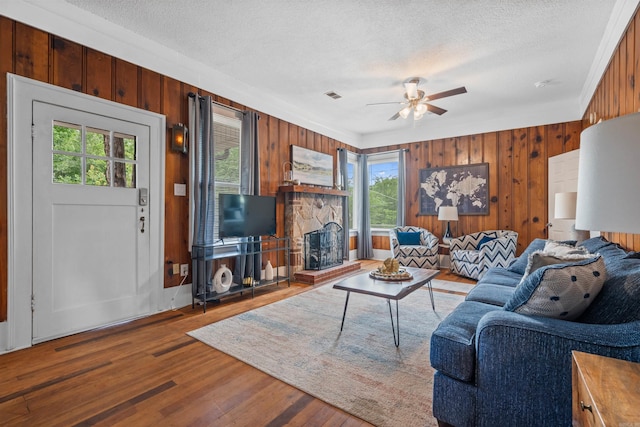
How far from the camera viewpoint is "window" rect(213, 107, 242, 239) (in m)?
3.84

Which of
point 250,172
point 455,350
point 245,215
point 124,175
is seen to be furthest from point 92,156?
point 455,350

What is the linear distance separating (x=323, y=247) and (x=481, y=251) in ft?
8.06

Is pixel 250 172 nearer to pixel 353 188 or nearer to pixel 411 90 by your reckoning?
pixel 411 90

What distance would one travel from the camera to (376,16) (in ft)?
8.59

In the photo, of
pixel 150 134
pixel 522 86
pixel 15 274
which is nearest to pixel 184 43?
pixel 150 134

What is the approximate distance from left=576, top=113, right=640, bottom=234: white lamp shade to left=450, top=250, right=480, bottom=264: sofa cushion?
13.7ft

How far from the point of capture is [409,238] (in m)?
5.61

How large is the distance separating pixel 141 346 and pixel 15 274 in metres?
1.09

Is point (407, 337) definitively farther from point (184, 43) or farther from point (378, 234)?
point (378, 234)

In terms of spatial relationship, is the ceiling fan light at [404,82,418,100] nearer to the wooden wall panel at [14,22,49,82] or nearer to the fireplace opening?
the fireplace opening

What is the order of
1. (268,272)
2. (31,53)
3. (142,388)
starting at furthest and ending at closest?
(268,272), (31,53), (142,388)

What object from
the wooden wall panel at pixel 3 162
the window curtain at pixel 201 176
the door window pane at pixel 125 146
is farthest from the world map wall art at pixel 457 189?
the wooden wall panel at pixel 3 162

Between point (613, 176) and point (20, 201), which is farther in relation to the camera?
point (20, 201)

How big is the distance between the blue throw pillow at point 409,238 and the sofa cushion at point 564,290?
4.21 metres
